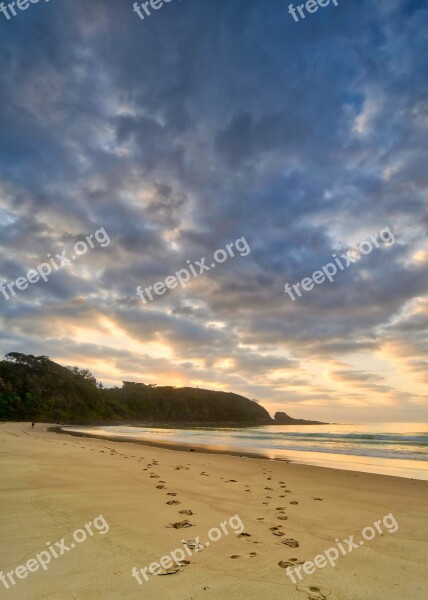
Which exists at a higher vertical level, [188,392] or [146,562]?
[188,392]

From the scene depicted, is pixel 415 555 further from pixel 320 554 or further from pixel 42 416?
pixel 42 416

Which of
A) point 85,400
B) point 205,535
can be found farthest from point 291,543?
point 85,400

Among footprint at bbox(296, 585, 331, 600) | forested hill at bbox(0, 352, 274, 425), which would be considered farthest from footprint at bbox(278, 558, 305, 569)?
forested hill at bbox(0, 352, 274, 425)

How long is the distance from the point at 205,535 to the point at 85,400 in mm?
105411

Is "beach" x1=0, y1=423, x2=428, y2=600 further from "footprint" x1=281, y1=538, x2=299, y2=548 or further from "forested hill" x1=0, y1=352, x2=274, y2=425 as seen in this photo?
"forested hill" x1=0, y1=352, x2=274, y2=425

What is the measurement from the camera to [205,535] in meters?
5.41

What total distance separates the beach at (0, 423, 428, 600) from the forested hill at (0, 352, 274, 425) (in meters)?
40.2

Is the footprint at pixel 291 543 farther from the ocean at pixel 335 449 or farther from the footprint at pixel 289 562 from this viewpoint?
the ocean at pixel 335 449

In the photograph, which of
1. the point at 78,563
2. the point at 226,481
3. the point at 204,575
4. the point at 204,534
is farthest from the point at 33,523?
the point at 226,481

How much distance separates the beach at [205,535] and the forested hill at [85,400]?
1584 inches

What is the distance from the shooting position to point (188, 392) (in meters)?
165

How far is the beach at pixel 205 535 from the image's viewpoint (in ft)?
12.3

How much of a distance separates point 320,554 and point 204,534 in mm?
1637

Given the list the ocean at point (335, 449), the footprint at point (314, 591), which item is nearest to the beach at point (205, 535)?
the footprint at point (314, 591)
